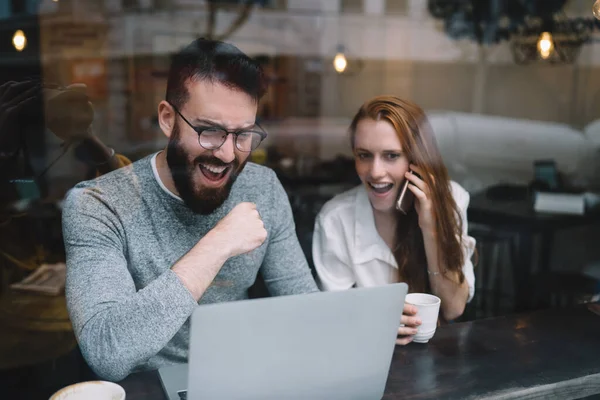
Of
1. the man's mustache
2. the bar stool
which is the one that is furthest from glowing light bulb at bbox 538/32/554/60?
the man's mustache

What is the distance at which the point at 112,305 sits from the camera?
48.9 inches

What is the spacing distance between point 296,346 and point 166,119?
0.81 meters

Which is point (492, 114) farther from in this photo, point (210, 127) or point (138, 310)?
point (138, 310)

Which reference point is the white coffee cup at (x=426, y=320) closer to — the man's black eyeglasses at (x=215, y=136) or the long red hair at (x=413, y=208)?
the long red hair at (x=413, y=208)

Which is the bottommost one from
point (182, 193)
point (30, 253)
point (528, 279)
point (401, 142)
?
point (528, 279)

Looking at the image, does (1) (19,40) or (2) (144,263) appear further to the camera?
(1) (19,40)

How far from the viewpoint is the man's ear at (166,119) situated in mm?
1600

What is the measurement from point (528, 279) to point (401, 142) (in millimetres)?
1926

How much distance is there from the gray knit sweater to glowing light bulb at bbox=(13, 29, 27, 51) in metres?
0.98

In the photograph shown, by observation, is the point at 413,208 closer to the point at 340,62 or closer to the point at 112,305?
the point at 112,305

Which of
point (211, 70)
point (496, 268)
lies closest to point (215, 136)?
point (211, 70)

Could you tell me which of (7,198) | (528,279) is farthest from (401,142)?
(528,279)

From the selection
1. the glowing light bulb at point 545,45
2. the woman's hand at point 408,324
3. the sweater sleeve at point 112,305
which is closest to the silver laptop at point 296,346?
the sweater sleeve at point 112,305

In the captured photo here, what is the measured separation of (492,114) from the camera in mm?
4777
